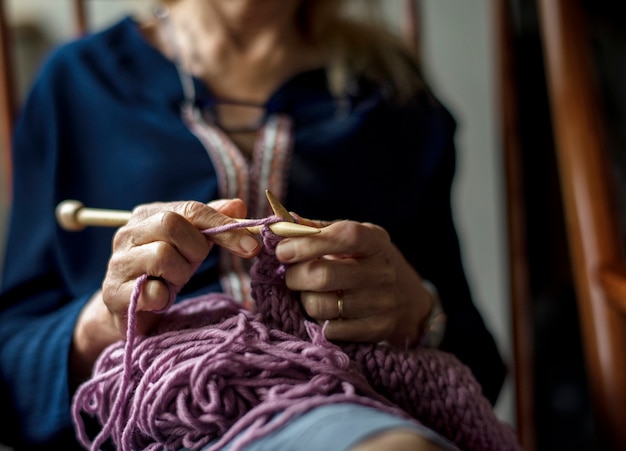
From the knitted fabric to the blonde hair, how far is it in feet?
1.28

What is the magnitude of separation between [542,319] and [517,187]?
0.22 metres

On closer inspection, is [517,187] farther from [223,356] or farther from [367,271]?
[223,356]

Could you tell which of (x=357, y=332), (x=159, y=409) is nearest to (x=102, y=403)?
(x=159, y=409)

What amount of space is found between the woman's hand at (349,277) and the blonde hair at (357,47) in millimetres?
338

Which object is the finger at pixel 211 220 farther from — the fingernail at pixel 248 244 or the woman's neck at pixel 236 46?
the woman's neck at pixel 236 46

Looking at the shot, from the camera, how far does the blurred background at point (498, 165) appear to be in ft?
3.37

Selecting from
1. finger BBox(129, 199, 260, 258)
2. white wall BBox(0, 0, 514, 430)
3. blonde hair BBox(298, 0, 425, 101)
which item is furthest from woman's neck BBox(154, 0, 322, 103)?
white wall BBox(0, 0, 514, 430)

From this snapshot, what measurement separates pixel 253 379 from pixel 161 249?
11 cm

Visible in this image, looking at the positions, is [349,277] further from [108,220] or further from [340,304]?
[108,220]

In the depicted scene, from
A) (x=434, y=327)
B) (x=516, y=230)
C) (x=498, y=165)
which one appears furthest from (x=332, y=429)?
(x=498, y=165)

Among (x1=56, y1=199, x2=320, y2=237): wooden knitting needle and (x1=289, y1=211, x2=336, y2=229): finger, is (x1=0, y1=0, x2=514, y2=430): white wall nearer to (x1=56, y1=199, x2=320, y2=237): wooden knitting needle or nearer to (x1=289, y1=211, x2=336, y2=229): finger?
(x1=56, y1=199, x2=320, y2=237): wooden knitting needle

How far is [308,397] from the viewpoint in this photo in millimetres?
444

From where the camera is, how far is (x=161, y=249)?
1.59ft

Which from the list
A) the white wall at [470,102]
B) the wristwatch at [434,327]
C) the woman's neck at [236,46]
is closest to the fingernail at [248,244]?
the wristwatch at [434,327]
